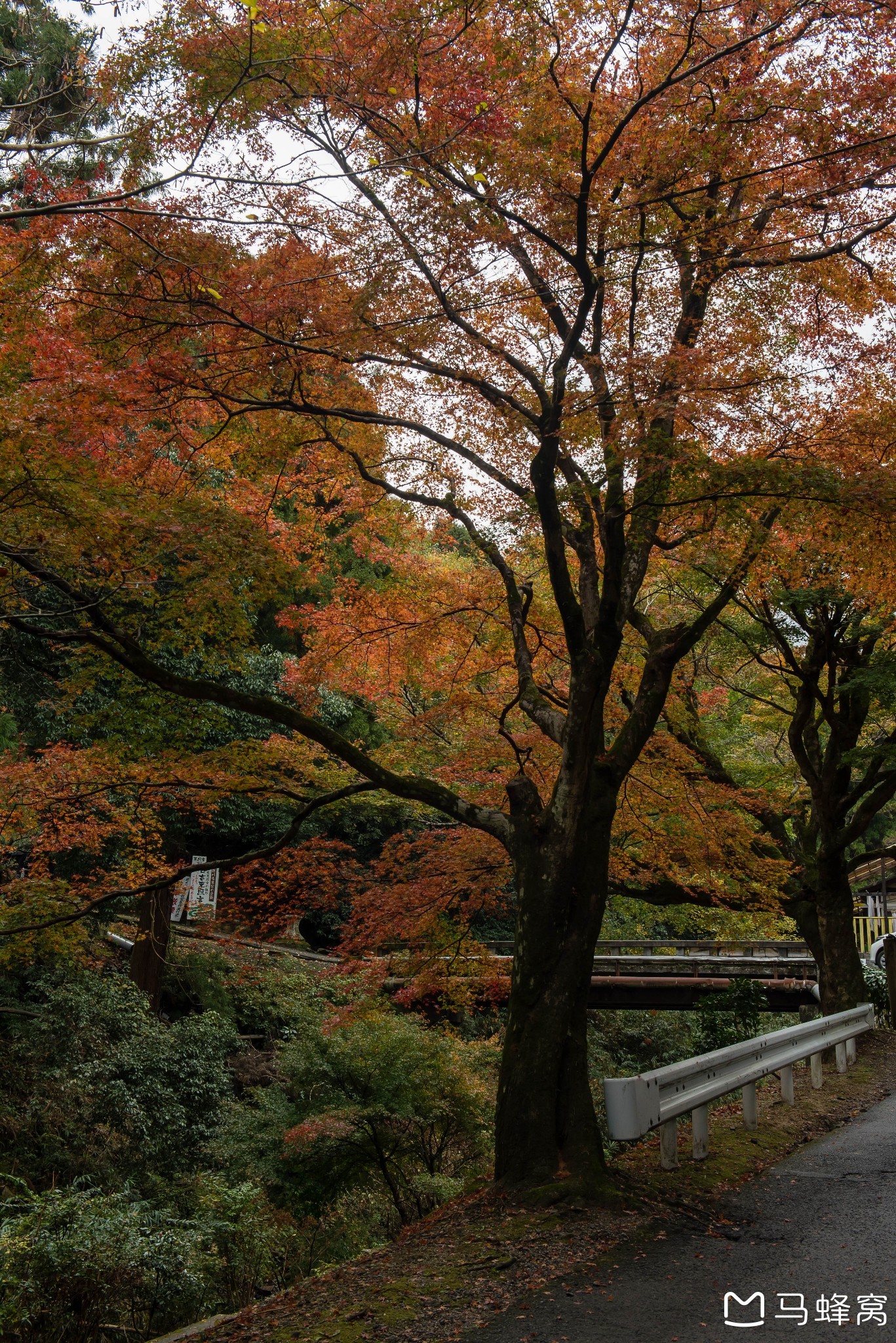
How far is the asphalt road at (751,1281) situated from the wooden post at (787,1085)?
2.69m

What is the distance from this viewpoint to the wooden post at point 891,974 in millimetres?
15203

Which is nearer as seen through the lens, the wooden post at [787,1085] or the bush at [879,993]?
the wooden post at [787,1085]

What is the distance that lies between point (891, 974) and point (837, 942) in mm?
2095

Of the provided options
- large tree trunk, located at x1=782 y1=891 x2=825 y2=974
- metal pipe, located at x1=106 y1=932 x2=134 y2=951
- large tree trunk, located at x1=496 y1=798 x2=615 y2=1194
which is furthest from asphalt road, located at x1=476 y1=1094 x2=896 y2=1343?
metal pipe, located at x1=106 y1=932 x2=134 y2=951

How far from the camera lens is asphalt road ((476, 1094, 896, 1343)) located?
4.04 metres

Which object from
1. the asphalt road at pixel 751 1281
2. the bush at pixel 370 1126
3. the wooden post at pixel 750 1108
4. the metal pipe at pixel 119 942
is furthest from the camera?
the metal pipe at pixel 119 942

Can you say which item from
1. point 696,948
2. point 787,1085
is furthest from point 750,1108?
point 696,948

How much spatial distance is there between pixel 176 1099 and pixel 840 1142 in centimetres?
1032

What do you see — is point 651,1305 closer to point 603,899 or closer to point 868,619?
point 603,899

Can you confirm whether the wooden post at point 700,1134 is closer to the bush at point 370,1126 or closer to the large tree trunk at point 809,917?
the bush at point 370,1126

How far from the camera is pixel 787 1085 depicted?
9.20 metres

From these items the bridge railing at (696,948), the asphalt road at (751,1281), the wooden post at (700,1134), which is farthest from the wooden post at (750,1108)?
the bridge railing at (696,948)

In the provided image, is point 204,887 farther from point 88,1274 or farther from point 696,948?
point 88,1274

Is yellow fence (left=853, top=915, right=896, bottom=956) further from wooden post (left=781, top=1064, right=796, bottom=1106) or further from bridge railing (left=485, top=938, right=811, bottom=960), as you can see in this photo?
wooden post (left=781, top=1064, right=796, bottom=1106)
